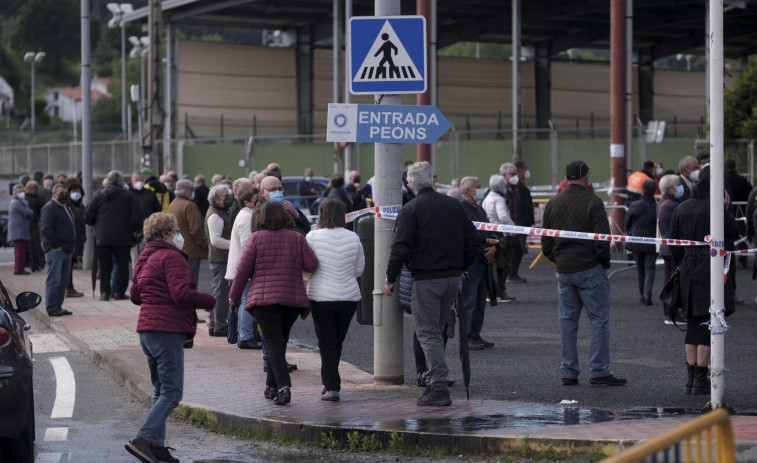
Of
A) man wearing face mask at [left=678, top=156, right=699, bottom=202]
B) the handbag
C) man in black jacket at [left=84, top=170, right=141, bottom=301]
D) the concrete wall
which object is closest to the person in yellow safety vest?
man in black jacket at [left=84, top=170, right=141, bottom=301]

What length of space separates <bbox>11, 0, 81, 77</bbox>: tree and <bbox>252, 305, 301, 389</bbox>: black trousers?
138 metres

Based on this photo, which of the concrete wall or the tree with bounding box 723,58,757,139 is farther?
the concrete wall

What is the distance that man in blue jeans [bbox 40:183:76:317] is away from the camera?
1627cm

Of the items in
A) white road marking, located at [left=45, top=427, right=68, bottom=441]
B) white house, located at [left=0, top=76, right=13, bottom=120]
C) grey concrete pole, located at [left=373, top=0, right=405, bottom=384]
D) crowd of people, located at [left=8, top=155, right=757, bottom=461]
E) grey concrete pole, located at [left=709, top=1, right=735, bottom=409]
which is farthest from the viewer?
white house, located at [left=0, top=76, right=13, bottom=120]

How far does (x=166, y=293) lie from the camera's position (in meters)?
7.84

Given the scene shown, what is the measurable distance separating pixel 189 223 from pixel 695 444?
11.0 meters

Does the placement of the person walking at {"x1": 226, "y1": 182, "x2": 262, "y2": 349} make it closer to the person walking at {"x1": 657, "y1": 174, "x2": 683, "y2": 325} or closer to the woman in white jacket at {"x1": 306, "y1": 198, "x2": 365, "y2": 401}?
the woman in white jacket at {"x1": 306, "y1": 198, "x2": 365, "y2": 401}

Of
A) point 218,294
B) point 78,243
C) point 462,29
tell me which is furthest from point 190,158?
point 218,294

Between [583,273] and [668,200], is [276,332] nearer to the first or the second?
[583,273]

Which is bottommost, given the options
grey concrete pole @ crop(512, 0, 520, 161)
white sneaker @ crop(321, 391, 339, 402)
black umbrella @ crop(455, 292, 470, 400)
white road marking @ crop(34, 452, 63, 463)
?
white road marking @ crop(34, 452, 63, 463)

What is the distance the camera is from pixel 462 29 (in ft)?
145

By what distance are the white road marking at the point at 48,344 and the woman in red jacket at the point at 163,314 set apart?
6.15 meters

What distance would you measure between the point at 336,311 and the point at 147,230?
1.98 metres

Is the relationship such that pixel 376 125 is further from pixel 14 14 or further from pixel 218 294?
pixel 14 14
